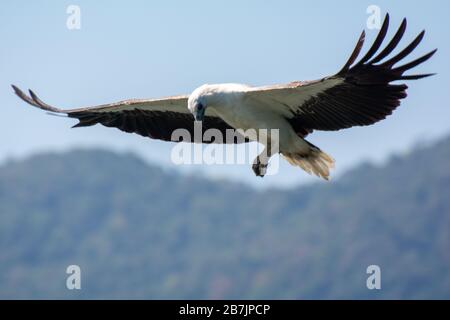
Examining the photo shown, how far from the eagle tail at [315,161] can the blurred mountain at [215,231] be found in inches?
4542

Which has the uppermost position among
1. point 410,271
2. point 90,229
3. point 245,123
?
point 90,229

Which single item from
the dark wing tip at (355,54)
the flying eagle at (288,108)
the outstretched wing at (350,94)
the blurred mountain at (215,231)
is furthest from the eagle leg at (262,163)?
the blurred mountain at (215,231)

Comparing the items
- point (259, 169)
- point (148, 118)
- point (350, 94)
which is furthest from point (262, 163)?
point (148, 118)

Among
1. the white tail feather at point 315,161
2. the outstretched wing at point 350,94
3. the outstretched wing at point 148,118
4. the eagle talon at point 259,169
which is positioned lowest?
the eagle talon at point 259,169

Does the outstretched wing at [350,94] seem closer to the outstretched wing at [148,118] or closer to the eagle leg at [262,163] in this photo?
the eagle leg at [262,163]

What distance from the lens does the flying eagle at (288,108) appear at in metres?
11.2

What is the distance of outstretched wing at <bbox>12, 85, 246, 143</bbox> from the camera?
13102 millimetres

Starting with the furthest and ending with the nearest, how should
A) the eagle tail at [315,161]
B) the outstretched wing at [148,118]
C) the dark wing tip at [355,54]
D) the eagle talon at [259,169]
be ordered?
→ the outstretched wing at [148,118] → the eagle tail at [315,161] → the eagle talon at [259,169] → the dark wing tip at [355,54]

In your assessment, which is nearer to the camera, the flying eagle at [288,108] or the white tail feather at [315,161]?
the flying eagle at [288,108]
